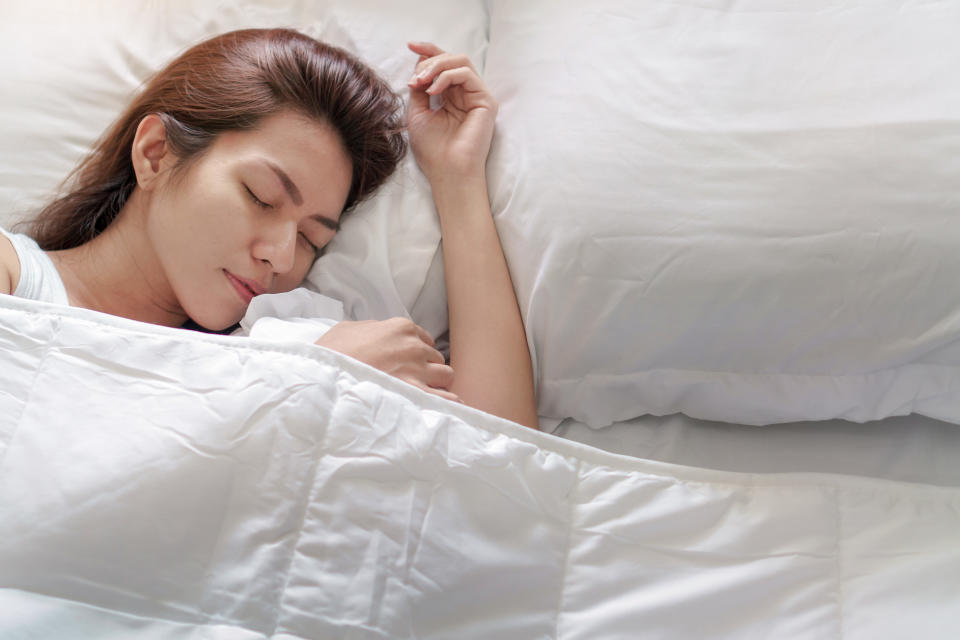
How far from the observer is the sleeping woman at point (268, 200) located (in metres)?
0.97

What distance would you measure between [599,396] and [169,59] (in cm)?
86

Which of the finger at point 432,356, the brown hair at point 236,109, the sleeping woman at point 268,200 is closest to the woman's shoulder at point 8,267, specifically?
the sleeping woman at point 268,200

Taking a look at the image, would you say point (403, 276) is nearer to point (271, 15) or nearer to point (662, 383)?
point (662, 383)

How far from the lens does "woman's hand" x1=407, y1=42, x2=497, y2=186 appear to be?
1.06 metres

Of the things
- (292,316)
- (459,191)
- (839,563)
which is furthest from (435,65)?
(839,563)

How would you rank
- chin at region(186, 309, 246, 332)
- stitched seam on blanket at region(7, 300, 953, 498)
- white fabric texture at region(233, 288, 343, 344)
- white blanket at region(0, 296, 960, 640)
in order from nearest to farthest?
white blanket at region(0, 296, 960, 640) < stitched seam on blanket at region(7, 300, 953, 498) < white fabric texture at region(233, 288, 343, 344) < chin at region(186, 309, 246, 332)

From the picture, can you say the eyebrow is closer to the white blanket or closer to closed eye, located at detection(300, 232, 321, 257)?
closed eye, located at detection(300, 232, 321, 257)

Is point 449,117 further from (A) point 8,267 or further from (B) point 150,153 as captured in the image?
(A) point 8,267

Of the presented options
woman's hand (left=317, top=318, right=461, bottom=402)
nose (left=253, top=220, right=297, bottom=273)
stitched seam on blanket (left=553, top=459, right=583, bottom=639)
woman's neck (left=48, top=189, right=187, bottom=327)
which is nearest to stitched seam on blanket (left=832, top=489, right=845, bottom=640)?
stitched seam on blanket (left=553, top=459, right=583, bottom=639)

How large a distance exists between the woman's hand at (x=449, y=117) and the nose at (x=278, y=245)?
22 cm

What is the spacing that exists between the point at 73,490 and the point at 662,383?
2.12 ft

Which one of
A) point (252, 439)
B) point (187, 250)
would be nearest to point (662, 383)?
point (252, 439)

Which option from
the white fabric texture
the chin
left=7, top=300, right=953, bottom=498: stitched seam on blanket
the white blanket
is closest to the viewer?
the white blanket

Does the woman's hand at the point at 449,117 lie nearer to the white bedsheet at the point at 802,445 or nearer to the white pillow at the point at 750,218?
the white pillow at the point at 750,218
